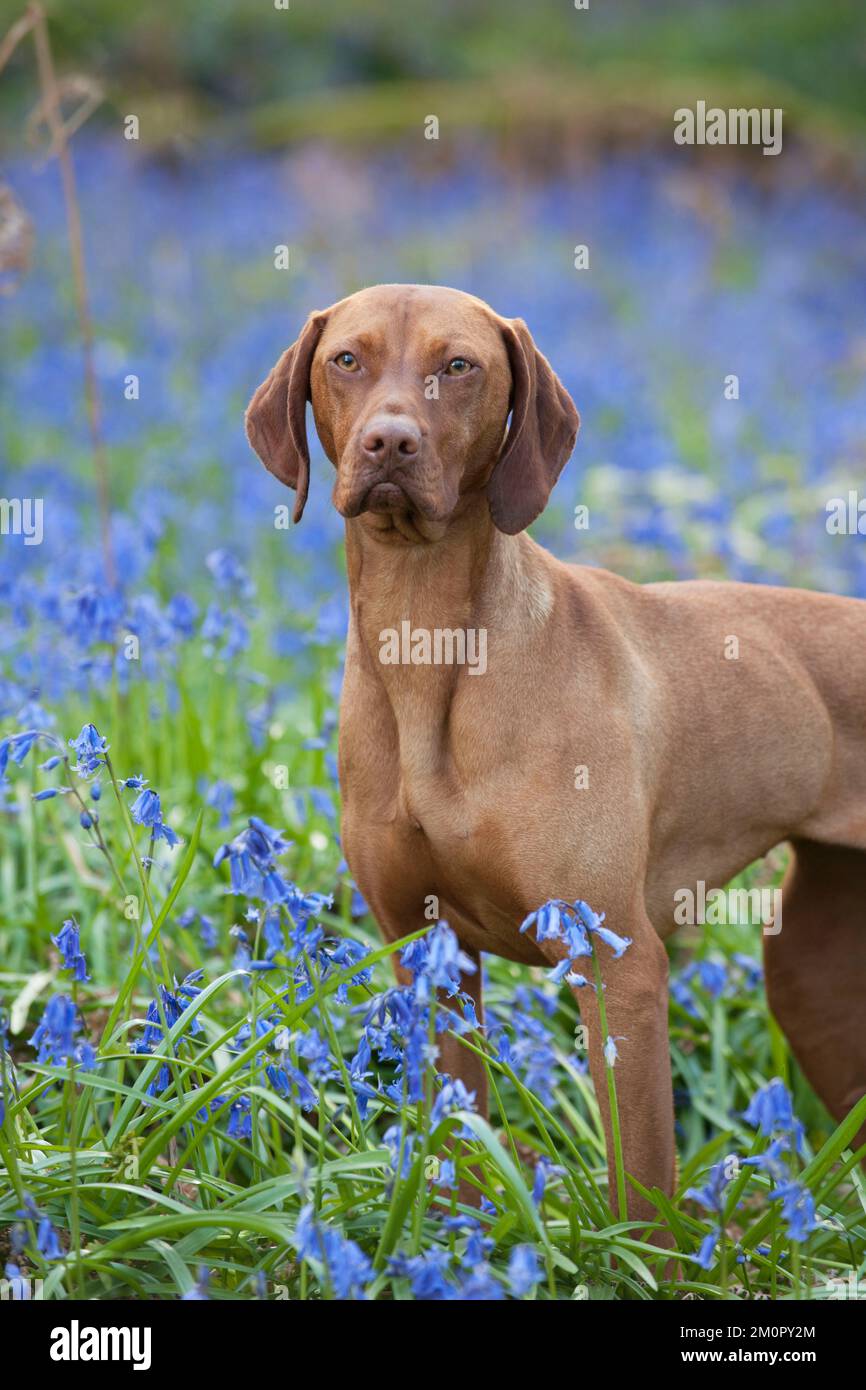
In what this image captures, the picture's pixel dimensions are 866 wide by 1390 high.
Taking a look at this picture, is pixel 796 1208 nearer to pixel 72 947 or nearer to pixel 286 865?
pixel 72 947

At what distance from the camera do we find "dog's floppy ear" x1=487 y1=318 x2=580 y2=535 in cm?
314

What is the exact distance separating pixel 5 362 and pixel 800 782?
7942 millimetres

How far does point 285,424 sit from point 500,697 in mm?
743

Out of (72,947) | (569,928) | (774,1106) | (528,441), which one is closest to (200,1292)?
(72,947)

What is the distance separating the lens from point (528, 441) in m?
3.17

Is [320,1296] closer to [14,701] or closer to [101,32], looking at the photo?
[14,701]

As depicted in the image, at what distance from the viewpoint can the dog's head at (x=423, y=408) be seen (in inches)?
115

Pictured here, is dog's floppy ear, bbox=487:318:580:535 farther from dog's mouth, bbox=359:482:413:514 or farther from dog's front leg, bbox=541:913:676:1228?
dog's front leg, bbox=541:913:676:1228

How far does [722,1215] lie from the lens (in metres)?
2.68

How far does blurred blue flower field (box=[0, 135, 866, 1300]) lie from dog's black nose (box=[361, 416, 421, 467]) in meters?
0.71

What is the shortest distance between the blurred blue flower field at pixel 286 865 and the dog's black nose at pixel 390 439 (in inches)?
28.1

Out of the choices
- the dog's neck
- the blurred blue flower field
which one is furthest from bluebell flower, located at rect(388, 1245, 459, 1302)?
the dog's neck

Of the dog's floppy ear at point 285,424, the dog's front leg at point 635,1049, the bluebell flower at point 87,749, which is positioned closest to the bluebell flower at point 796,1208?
the dog's front leg at point 635,1049

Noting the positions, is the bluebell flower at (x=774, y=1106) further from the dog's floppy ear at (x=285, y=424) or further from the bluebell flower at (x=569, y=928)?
the dog's floppy ear at (x=285, y=424)
